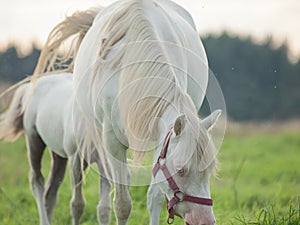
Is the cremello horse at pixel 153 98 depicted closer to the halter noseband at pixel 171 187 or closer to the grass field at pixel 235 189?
the halter noseband at pixel 171 187

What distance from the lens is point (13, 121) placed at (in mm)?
6398

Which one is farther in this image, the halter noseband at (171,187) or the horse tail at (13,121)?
the horse tail at (13,121)

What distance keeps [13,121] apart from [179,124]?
3505mm

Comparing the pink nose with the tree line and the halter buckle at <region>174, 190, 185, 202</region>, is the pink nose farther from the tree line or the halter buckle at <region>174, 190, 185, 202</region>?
the tree line

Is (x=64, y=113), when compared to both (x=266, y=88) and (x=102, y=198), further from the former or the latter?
(x=266, y=88)

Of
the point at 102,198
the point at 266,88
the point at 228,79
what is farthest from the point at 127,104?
the point at 266,88

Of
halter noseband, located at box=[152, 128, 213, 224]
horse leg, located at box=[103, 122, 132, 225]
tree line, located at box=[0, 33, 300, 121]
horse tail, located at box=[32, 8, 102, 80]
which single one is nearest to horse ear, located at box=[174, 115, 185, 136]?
halter noseband, located at box=[152, 128, 213, 224]

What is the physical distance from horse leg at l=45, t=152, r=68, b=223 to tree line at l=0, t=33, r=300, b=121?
1123 inches

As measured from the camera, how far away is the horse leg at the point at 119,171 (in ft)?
14.1

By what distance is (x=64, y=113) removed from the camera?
5602mm

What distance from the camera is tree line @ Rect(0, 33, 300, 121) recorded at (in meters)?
35.4

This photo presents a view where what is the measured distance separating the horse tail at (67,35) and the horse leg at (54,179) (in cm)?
93

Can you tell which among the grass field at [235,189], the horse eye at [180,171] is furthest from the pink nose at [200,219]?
the grass field at [235,189]

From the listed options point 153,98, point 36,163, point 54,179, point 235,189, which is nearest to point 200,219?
point 153,98
